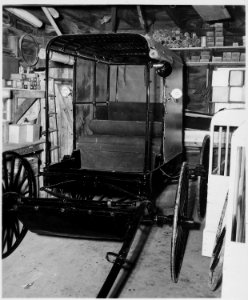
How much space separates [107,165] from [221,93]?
3.19 m

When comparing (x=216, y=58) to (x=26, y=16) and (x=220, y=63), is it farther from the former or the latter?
(x=26, y=16)

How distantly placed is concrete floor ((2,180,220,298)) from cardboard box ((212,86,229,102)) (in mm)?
3096

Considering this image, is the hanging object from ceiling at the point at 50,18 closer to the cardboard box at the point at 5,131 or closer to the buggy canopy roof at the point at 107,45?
the buggy canopy roof at the point at 107,45

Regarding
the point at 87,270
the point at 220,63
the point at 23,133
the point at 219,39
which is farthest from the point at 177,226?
the point at 219,39

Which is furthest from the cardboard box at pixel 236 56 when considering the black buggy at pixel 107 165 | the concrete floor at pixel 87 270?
the concrete floor at pixel 87 270

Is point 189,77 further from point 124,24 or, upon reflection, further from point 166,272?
point 166,272

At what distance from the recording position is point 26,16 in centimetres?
688

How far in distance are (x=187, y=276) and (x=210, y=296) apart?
38cm

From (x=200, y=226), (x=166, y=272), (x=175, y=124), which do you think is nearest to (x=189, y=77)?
(x=175, y=124)

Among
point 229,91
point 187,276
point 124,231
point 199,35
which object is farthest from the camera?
point 199,35

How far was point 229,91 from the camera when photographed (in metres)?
6.53

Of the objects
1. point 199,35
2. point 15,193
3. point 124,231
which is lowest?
point 124,231

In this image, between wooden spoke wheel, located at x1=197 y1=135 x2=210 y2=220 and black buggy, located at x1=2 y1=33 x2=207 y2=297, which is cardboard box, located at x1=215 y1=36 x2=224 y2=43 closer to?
black buggy, located at x1=2 y1=33 x2=207 y2=297

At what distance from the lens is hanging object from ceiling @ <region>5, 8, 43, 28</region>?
6.33m
